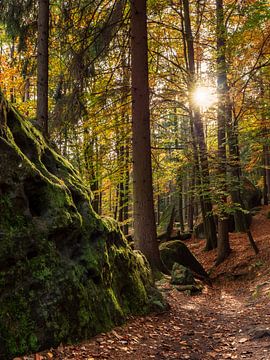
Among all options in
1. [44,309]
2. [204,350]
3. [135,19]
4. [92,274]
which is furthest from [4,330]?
[135,19]

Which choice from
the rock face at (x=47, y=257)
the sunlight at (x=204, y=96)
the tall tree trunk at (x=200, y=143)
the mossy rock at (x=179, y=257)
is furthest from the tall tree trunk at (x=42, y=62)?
the mossy rock at (x=179, y=257)

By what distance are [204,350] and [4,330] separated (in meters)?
2.93

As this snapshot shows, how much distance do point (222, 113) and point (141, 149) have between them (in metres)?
4.76

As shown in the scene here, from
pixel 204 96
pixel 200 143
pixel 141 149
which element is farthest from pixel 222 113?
pixel 141 149

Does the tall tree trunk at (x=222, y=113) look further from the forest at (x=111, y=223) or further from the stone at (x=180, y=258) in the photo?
the stone at (x=180, y=258)

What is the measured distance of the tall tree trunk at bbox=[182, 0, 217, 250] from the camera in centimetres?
1175

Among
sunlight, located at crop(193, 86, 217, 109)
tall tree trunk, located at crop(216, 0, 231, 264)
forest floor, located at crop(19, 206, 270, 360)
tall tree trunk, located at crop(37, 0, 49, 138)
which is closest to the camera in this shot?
→ forest floor, located at crop(19, 206, 270, 360)

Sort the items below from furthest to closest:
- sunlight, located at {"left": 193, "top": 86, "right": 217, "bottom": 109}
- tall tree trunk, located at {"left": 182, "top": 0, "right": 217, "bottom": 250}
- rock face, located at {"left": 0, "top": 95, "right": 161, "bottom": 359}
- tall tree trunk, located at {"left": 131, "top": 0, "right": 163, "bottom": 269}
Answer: sunlight, located at {"left": 193, "top": 86, "right": 217, "bottom": 109}, tall tree trunk, located at {"left": 182, "top": 0, "right": 217, "bottom": 250}, tall tree trunk, located at {"left": 131, "top": 0, "right": 163, "bottom": 269}, rock face, located at {"left": 0, "top": 95, "right": 161, "bottom": 359}

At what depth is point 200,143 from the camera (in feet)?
43.3

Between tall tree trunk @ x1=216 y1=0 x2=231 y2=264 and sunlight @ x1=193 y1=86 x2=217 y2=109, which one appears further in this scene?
sunlight @ x1=193 y1=86 x2=217 y2=109

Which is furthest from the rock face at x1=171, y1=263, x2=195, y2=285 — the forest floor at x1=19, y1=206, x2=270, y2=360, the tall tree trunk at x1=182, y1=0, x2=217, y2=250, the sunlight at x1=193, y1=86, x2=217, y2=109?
the sunlight at x1=193, y1=86, x2=217, y2=109

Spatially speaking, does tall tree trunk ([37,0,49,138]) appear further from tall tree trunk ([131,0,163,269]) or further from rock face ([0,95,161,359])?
rock face ([0,95,161,359])

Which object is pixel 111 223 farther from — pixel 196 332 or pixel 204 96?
pixel 204 96

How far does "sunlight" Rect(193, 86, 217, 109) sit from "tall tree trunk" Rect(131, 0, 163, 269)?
13.1 feet
